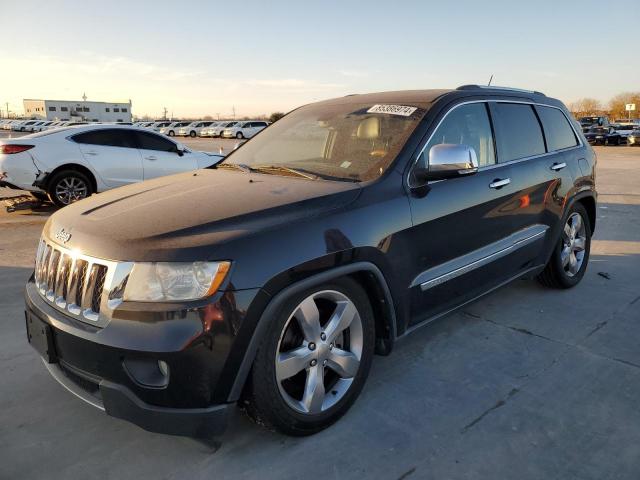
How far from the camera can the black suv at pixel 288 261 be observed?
7.16ft

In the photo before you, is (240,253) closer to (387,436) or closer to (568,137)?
(387,436)

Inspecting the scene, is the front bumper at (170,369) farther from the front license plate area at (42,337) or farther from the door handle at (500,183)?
the door handle at (500,183)

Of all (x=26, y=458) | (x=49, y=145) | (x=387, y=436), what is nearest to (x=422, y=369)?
(x=387, y=436)

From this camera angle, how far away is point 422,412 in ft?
9.29

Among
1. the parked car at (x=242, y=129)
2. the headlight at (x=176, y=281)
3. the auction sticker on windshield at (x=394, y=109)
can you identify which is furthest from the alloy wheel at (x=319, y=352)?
the parked car at (x=242, y=129)

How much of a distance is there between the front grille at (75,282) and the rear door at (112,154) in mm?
6839

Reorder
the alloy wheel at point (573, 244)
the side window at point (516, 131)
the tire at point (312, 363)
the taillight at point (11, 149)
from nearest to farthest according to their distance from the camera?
the tire at point (312, 363) < the side window at point (516, 131) < the alloy wheel at point (573, 244) < the taillight at point (11, 149)

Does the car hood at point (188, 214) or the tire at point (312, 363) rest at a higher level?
the car hood at point (188, 214)

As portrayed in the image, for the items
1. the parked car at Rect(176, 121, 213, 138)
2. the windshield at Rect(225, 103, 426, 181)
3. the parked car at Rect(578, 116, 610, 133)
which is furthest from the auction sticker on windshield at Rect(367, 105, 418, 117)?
the parked car at Rect(176, 121, 213, 138)

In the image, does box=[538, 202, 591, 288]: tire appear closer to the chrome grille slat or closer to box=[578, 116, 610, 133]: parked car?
the chrome grille slat

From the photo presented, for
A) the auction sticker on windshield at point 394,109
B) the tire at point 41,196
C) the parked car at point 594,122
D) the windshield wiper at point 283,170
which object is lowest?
the tire at point 41,196

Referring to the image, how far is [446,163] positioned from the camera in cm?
299

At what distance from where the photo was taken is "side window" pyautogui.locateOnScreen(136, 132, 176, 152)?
9477mm

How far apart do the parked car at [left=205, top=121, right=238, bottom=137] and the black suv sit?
155 feet
